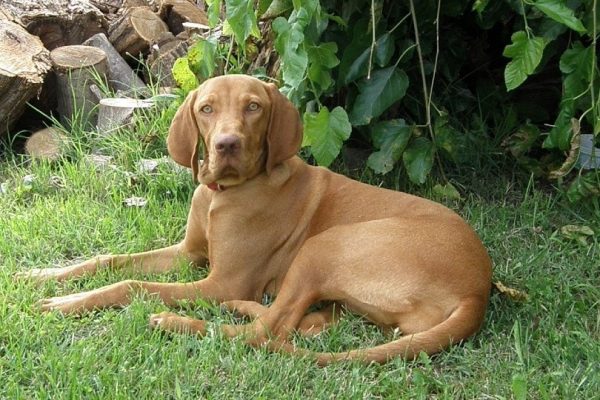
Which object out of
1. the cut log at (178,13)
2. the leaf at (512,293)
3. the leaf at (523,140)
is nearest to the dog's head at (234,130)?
the leaf at (512,293)

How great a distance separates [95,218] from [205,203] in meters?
0.83

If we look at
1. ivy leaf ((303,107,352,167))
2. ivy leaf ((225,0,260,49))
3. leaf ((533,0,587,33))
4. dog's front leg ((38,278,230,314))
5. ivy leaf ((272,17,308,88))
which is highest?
leaf ((533,0,587,33))

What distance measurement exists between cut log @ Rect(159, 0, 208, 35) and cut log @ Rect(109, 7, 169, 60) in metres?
0.20

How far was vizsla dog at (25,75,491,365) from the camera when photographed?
12.3ft

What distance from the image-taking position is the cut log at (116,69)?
641 centimetres

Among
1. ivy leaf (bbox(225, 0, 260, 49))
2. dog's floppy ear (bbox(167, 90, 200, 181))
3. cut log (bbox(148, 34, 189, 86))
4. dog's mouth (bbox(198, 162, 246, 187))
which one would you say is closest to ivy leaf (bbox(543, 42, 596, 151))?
ivy leaf (bbox(225, 0, 260, 49))

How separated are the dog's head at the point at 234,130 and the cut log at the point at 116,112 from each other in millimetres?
1636

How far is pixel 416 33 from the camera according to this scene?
15.8 feet

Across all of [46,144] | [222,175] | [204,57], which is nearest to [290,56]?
[222,175]

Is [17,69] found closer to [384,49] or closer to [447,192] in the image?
[384,49]

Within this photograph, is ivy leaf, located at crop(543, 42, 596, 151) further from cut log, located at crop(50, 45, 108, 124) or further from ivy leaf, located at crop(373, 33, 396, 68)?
cut log, located at crop(50, 45, 108, 124)

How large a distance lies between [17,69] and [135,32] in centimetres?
118

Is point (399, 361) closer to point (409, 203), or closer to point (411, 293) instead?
point (411, 293)

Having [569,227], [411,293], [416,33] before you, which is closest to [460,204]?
[569,227]
